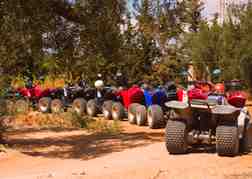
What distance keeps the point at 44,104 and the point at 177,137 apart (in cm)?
1231

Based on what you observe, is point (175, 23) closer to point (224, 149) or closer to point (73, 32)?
point (73, 32)

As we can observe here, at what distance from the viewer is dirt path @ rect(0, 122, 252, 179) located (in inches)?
313

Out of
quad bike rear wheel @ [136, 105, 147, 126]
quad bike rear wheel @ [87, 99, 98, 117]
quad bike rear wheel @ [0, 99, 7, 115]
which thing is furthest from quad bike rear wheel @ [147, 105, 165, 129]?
quad bike rear wheel @ [0, 99, 7, 115]

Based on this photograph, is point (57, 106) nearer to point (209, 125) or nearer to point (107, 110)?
point (107, 110)

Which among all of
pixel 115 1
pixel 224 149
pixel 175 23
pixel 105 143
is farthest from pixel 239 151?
pixel 175 23

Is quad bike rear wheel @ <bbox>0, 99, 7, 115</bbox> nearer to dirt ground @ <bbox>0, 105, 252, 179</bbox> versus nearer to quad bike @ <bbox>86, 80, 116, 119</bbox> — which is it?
dirt ground @ <bbox>0, 105, 252, 179</bbox>

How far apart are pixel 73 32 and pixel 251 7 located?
13783 millimetres

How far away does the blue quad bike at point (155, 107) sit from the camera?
15.5m

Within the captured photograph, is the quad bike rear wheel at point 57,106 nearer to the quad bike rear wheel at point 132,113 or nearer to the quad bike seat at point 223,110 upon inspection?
the quad bike rear wheel at point 132,113

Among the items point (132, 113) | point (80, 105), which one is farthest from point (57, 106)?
point (132, 113)

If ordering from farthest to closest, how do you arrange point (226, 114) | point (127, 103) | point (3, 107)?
1. point (127, 103)
2. point (3, 107)
3. point (226, 114)

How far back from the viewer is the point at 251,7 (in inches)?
964

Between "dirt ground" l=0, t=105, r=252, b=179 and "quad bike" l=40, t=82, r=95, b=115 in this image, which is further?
"quad bike" l=40, t=82, r=95, b=115

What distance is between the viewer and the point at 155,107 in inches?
615
